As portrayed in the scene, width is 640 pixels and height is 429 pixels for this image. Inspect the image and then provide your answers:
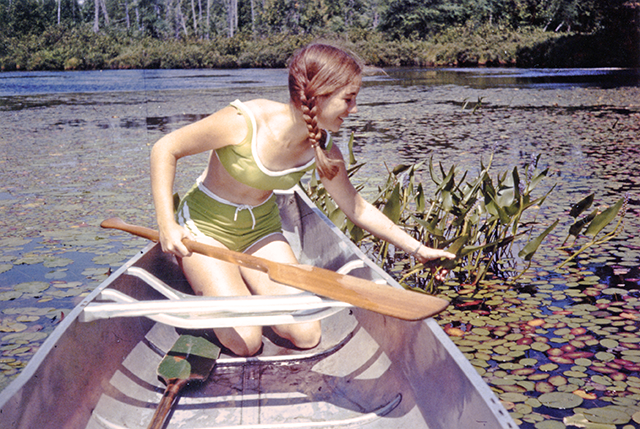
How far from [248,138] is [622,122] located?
949 cm

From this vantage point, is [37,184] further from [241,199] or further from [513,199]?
[513,199]

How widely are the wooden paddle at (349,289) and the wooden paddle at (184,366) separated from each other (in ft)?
1.36

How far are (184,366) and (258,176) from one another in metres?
0.76

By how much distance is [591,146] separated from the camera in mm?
7875

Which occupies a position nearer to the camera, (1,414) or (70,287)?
(1,414)

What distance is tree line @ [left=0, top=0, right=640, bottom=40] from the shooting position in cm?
2983

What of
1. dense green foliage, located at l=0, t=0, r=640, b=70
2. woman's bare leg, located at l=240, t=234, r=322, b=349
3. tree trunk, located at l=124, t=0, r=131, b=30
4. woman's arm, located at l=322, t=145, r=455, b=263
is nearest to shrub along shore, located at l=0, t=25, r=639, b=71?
dense green foliage, located at l=0, t=0, r=640, b=70

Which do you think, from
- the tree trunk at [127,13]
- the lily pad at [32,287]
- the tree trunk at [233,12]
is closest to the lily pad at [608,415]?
the lily pad at [32,287]

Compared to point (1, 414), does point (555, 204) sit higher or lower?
lower

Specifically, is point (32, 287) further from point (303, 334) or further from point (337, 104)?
point (337, 104)

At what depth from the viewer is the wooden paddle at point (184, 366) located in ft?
6.33

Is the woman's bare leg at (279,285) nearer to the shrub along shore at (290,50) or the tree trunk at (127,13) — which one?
the shrub along shore at (290,50)

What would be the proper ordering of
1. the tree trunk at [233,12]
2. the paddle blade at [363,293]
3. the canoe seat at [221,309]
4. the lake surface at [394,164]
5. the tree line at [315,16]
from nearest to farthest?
the paddle blade at [363,293] < the canoe seat at [221,309] < the lake surface at [394,164] < the tree line at [315,16] < the tree trunk at [233,12]

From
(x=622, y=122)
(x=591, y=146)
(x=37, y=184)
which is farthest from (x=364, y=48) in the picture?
(x=37, y=184)
